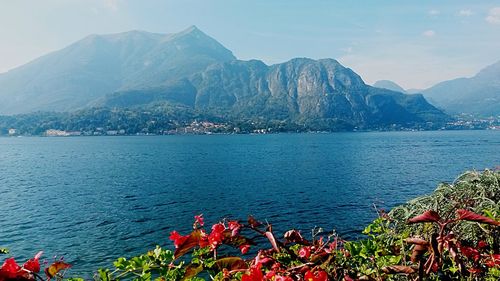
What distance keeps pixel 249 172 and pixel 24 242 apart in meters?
42.3

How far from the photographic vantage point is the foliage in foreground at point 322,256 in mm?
1908

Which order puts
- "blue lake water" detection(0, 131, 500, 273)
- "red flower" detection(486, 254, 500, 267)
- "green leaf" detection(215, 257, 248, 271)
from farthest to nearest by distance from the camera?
"blue lake water" detection(0, 131, 500, 273) < "red flower" detection(486, 254, 500, 267) < "green leaf" detection(215, 257, 248, 271)

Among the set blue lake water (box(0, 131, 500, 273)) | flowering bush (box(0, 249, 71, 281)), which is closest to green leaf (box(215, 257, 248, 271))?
flowering bush (box(0, 249, 71, 281))

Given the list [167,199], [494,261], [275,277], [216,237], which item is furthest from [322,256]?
[167,199]

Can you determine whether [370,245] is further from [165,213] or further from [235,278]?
[165,213]

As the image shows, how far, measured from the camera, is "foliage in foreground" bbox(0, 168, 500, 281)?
1908 mm

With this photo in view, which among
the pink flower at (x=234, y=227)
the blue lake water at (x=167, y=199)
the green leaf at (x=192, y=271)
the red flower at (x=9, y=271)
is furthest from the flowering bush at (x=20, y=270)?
the blue lake water at (x=167, y=199)

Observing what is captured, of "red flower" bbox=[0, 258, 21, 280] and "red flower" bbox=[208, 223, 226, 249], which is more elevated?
"red flower" bbox=[0, 258, 21, 280]

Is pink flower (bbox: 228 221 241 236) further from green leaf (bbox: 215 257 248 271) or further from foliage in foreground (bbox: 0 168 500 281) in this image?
green leaf (bbox: 215 257 248 271)

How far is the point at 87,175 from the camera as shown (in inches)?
2630

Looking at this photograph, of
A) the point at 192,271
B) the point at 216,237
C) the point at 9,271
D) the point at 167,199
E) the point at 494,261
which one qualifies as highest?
the point at 9,271

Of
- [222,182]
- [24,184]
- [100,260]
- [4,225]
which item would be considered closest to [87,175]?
[24,184]

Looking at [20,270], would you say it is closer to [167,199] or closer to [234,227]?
[234,227]

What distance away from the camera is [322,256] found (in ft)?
8.07
